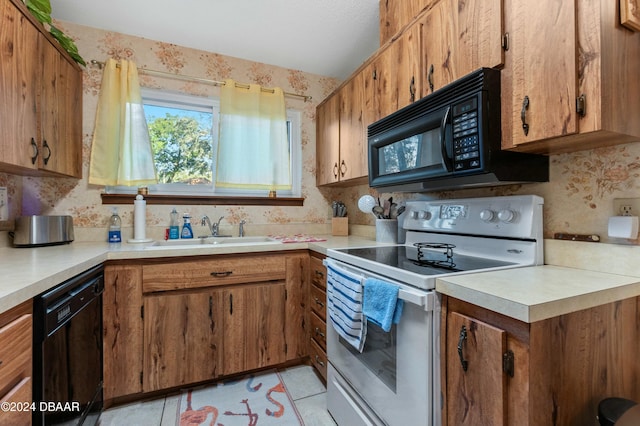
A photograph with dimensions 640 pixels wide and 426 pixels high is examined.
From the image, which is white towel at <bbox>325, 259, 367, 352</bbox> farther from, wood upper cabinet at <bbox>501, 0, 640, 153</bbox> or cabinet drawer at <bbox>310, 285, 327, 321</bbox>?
wood upper cabinet at <bbox>501, 0, 640, 153</bbox>

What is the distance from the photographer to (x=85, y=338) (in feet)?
4.27

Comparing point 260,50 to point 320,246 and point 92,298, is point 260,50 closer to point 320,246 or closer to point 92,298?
point 320,246

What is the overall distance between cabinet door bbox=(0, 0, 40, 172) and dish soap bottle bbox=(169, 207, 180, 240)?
0.84 m

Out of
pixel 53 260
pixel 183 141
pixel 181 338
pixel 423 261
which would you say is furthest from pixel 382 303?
pixel 183 141

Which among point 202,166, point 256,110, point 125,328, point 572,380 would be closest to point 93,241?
point 125,328

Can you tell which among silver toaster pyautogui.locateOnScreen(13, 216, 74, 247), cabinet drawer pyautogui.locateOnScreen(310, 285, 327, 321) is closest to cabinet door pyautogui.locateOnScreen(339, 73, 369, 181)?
cabinet drawer pyautogui.locateOnScreen(310, 285, 327, 321)

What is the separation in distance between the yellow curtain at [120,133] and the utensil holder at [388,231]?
66.9 inches

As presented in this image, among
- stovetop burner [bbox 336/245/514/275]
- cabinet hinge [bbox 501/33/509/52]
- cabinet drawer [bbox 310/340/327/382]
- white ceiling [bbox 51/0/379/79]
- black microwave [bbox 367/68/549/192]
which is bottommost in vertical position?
cabinet drawer [bbox 310/340/327/382]

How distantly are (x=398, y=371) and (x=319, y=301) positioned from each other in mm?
864

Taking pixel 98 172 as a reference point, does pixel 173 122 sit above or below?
above

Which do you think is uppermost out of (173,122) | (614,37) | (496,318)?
(173,122)

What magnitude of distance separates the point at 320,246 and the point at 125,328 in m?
1.19

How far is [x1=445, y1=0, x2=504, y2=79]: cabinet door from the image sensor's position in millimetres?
1085

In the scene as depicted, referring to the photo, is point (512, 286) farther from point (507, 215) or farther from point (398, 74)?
point (398, 74)
